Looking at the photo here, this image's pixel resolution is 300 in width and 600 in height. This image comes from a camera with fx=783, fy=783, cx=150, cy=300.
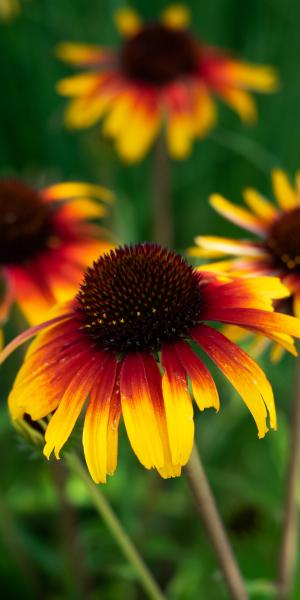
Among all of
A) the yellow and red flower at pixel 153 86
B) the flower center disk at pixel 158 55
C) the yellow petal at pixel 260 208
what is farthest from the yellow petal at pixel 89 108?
the yellow petal at pixel 260 208

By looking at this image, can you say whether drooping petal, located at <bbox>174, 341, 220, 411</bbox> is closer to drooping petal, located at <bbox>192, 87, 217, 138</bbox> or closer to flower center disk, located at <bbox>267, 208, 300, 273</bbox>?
flower center disk, located at <bbox>267, 208, 300, 273</bbox>

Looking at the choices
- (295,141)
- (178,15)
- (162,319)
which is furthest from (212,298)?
(178,15)

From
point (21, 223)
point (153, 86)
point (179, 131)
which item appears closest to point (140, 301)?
point (21, 223)

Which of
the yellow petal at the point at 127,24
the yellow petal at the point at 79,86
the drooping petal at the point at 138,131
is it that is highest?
the yellow petal at the point at 127,24

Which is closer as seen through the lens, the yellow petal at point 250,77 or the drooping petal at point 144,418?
the drooping petal at point 144,418

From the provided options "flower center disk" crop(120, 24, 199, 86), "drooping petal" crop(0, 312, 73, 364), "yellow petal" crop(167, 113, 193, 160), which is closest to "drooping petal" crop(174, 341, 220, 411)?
"drooping petal" crop(0, 312, 73, 364)

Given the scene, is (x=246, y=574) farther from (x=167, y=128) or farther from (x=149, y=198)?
(x=149, y=198)

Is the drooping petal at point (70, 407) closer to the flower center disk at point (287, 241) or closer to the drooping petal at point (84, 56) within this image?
the flower center disk at point (287, 241)
